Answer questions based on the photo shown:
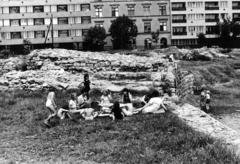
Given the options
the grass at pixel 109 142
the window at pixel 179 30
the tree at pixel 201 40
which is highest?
the window at pixel 179 30

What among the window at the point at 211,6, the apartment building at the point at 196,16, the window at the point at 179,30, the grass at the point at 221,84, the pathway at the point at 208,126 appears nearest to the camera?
the pathway at the point at 208,126

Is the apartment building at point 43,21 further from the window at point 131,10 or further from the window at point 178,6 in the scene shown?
the window at point 178,6

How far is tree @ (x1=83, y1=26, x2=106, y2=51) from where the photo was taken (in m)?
69.7

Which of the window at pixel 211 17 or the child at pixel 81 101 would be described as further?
the window at pixel 211 17

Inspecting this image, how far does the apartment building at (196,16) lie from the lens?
82688 millimetres

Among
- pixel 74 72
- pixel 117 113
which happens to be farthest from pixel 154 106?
pixel 74 72

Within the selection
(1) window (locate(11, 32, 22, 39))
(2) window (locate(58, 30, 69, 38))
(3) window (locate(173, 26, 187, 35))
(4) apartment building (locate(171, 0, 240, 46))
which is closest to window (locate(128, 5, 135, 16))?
(4) apartment building (locate(171, 0, 240, 46))

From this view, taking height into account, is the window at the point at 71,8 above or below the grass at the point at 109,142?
above

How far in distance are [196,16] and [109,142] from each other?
75598 mm

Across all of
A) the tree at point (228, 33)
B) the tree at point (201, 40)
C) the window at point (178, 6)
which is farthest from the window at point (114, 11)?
the tree at point (228, 33)

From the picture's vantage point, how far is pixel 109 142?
1294 cm

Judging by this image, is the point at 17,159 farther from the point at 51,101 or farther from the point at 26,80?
the point at 26,80

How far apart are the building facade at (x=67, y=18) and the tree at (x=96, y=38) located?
5.89 m

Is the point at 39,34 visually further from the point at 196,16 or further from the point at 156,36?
the point at 196,16
